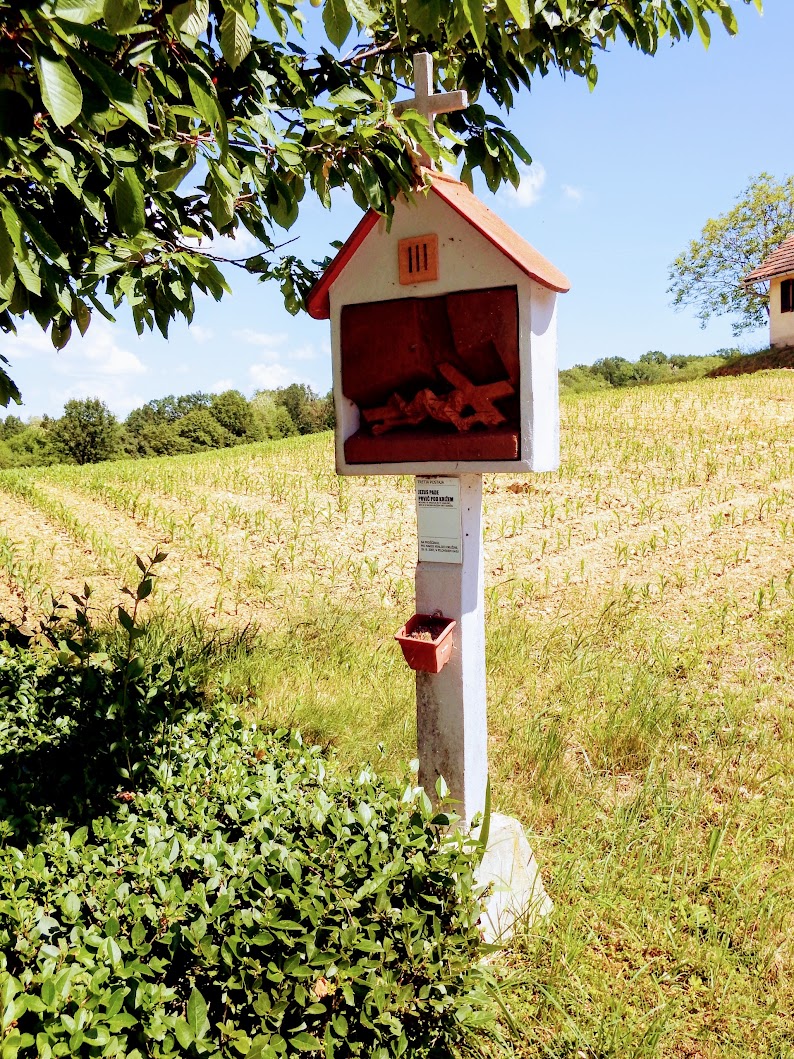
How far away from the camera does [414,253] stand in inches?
89.7

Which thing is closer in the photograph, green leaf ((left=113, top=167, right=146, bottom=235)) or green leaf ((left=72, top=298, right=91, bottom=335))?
green leaf ((left=113, top=167, right=146, bottom=235))

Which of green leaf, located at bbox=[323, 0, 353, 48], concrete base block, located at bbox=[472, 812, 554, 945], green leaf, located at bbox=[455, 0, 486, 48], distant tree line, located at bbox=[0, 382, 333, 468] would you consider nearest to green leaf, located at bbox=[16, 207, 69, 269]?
green leaf, located at bbox=[323, 0, 353, 48]

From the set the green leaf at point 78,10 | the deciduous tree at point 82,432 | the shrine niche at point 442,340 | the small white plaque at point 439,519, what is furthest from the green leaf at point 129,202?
the deciduous tree at point 82,432

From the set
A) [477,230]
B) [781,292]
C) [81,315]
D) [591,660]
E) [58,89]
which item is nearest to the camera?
[58,89]

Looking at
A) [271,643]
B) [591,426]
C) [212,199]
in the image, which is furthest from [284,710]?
[591,426]

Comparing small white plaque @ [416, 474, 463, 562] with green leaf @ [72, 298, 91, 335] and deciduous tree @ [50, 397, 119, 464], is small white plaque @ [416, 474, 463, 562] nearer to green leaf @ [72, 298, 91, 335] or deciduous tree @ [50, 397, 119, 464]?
green leaf @ [72, 298, 91, 335]

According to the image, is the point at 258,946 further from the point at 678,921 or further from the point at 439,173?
the point at 439,173

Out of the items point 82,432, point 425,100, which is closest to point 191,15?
point 425,100

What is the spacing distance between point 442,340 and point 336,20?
942 millimetres

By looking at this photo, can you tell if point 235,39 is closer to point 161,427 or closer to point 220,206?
point 220,206

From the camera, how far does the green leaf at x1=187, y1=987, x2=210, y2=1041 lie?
4.98 ft

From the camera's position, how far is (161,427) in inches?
1795

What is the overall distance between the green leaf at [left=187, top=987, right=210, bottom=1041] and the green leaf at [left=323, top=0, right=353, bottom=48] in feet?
6.65

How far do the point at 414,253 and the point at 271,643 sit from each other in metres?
2.79
